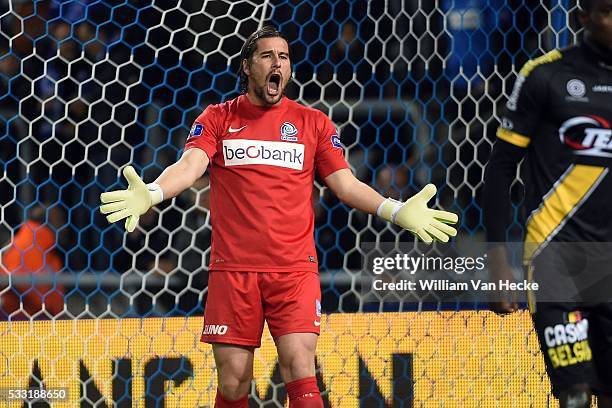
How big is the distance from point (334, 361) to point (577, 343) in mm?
1688

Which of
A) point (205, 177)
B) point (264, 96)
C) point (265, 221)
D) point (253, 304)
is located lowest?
point (253, 304)

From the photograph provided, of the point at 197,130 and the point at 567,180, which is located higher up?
the point at 197,130

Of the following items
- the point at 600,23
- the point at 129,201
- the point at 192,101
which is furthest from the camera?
the point at 192,101

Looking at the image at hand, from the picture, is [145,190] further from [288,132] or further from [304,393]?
[304,393]

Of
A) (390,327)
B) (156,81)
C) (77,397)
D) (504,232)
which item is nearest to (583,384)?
(504,232)

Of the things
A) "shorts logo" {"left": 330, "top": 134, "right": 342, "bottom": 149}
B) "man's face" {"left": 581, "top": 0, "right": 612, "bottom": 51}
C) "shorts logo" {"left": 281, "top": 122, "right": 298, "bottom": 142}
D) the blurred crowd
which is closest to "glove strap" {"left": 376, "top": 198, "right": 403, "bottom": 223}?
"shorts logo" {"left": 330, "top": 134, "right": 342, "bottom": 149}

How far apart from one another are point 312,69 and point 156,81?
33.4 inches

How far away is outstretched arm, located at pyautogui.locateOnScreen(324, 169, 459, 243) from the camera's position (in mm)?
3764

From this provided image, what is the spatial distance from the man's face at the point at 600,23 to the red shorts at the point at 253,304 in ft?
4.41

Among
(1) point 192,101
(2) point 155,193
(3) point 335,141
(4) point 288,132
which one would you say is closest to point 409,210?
(3) point 335,141

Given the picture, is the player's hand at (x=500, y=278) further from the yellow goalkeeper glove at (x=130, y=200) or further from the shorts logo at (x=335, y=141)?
the yellow goalkeeper glove at (x=130, y=200)

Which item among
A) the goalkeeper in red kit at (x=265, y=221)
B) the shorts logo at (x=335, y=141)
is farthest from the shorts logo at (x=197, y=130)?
the shorts logo at (x=335, y=141)

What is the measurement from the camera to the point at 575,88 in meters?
3.27

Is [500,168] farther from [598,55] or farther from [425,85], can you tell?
[425,85]
